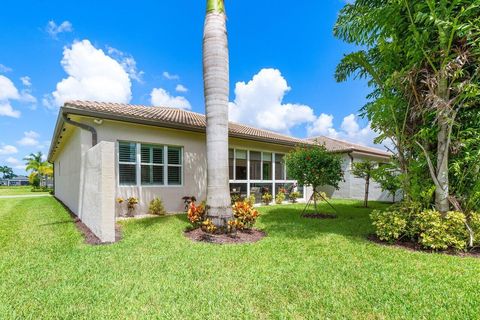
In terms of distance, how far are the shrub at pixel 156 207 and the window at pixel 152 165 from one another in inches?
31.3

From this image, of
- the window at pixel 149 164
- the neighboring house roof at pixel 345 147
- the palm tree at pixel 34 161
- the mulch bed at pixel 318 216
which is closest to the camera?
the window at pixel 149 164

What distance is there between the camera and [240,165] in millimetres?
13625

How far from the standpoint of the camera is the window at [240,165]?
13.5m

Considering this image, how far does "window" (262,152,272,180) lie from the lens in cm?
1494

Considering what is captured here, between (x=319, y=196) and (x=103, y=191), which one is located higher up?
(x=103, y=191)

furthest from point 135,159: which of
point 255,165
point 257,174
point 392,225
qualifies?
point 392,225

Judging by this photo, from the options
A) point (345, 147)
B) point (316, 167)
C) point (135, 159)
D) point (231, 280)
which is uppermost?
point (345, 147)

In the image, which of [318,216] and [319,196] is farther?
[319,196]

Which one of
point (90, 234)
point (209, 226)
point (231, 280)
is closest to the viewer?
point (231, 280)

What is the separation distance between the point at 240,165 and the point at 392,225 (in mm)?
8294

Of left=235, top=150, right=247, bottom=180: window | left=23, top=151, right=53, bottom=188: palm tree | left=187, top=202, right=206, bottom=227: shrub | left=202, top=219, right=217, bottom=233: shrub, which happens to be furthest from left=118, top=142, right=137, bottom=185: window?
left=23, top=151, right=53, bottom=188: palm tree

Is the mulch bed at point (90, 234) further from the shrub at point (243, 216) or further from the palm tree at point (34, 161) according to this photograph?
the palm tree at point (34, 161)

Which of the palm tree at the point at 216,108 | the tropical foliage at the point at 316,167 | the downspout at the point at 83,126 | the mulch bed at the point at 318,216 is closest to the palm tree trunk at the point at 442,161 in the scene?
the tropical foliage at the point at 316,167

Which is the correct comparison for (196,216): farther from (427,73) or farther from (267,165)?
(267,165)
